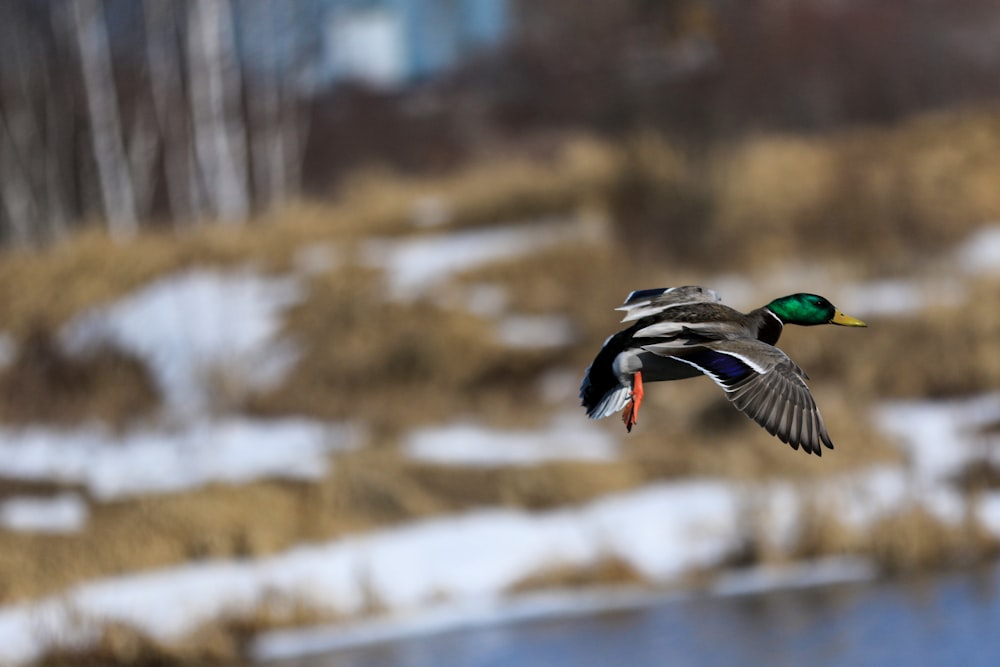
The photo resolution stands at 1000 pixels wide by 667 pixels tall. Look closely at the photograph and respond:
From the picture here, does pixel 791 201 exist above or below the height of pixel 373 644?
above

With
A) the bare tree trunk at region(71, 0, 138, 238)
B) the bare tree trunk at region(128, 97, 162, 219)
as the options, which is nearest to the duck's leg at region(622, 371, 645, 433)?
the bare tree trunk at region(71, 0, 138, 238)

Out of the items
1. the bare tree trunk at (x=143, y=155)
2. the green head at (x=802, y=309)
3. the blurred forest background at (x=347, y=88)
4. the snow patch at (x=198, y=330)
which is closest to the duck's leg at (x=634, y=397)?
the green head at (x=802, y=309)

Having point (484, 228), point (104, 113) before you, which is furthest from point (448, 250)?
point (104, 113)

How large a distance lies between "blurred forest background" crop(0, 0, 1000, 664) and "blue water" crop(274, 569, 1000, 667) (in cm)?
49

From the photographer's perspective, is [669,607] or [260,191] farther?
[260,191]

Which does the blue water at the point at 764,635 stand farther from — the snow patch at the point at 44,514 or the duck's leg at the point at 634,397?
the duck's leg at the point at 634,397

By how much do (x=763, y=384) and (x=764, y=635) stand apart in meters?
4.57

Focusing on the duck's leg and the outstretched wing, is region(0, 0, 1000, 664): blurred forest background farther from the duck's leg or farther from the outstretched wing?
the outstretched wing

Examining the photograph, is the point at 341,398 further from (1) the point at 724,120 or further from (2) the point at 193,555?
(1) the point at 724,120

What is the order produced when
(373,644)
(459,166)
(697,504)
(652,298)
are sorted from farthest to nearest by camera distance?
1. (459,166)
2. (697,504)
3. (373,644)
4. (652,298)

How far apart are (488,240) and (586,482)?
6.55 metres

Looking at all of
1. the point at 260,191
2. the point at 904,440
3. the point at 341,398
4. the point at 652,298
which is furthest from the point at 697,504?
the point at 260,191

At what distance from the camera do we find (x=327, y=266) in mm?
16641

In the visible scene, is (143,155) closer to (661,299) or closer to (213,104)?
(213,104)
